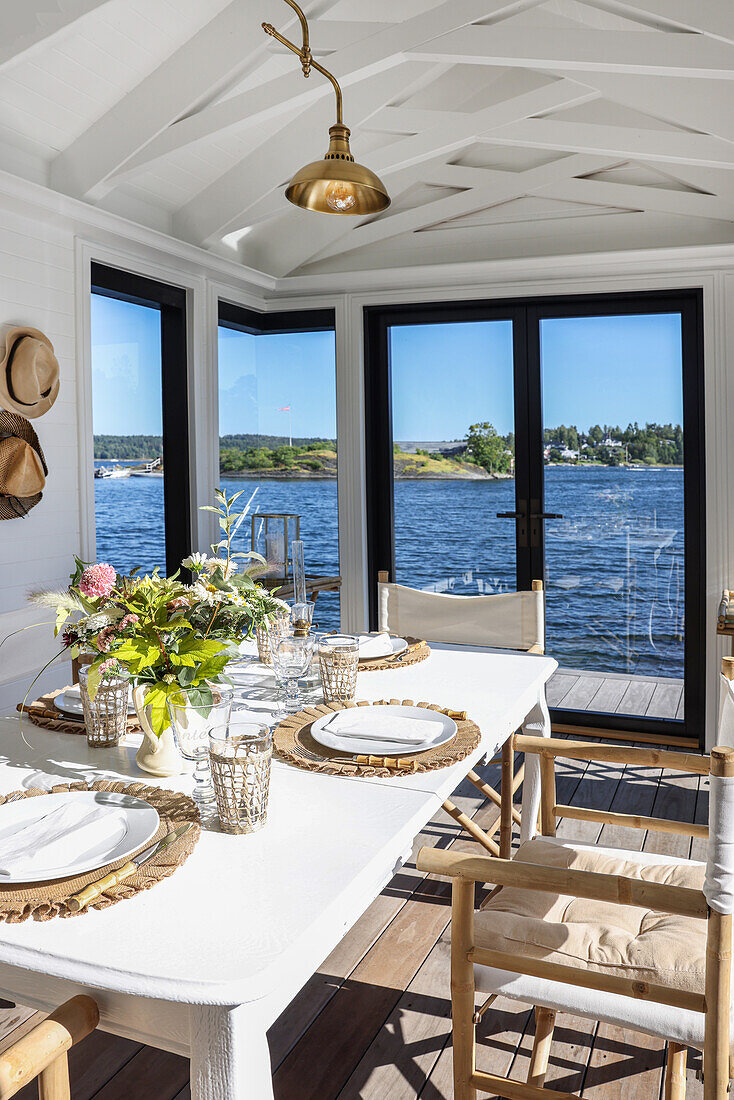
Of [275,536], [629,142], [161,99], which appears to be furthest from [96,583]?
[629,142]

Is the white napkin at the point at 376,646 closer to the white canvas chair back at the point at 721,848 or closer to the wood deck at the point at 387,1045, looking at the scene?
the wood deck at the point at 387,1045

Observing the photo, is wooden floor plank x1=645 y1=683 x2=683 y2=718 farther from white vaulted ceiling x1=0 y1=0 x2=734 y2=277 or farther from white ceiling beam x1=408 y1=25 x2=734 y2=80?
white ceiling beam x1=408 y1=25 x2=734 y2=80

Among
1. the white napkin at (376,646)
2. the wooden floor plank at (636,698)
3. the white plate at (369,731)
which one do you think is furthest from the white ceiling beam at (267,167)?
the wooden floor plank at (636,698)

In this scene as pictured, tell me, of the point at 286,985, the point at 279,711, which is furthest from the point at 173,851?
the point at 279,711

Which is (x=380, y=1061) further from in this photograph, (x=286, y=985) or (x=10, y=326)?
(x=10, y=326)

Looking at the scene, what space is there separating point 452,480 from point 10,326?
90.9 inches

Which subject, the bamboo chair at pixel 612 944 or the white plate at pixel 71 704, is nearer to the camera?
the bamboo chair at pixel 612 944

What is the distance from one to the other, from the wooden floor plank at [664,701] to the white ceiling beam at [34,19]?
144 inches

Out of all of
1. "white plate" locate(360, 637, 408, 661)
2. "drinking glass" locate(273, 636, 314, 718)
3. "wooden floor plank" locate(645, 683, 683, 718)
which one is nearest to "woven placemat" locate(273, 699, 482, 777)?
"drinking glass" locate(273, 636, 314, 718)

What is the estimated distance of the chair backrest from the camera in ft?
9.68

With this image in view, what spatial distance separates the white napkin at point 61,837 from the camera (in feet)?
3.86

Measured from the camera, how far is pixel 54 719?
1.92 m

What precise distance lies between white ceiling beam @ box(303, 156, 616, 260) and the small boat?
1506 millimetres

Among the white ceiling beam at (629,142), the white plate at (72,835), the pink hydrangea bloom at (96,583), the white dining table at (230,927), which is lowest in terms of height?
the white dining table at (230,927)
